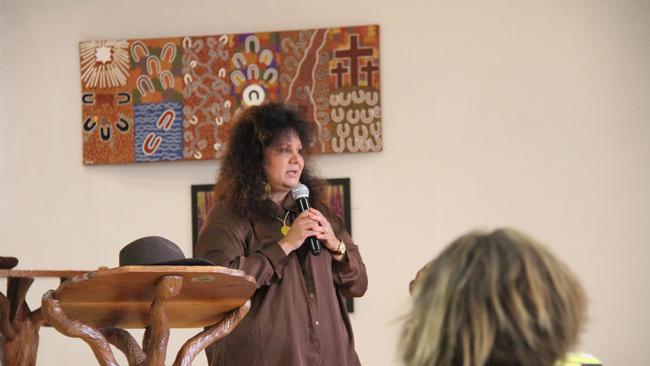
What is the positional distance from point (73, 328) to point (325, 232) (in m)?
0.85

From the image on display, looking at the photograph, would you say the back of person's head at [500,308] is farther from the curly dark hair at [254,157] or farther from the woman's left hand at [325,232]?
the curly dark hair at [254,157]

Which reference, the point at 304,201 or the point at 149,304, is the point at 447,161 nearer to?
the point at 304,201

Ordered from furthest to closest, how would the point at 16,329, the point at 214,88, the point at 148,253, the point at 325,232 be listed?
the point at 214,88, the point at 16,329, the point at 325,232, the point at 148,253

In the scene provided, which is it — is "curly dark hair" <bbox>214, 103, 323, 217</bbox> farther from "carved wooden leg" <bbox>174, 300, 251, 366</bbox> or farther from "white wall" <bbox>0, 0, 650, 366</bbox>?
"white wall" <bbox>0, 0, 650, 366</bbox>

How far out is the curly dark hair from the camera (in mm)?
3127

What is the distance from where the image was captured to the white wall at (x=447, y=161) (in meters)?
4.66

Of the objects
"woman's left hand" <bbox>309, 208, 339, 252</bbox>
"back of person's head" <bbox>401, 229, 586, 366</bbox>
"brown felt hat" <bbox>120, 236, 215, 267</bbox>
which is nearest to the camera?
"back of person's head" <bbox>401, 229, 586, 366</bbox>

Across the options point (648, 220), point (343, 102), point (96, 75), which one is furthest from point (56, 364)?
point (648, 220)

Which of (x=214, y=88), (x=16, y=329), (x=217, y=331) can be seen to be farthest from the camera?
(x=214, y=88)

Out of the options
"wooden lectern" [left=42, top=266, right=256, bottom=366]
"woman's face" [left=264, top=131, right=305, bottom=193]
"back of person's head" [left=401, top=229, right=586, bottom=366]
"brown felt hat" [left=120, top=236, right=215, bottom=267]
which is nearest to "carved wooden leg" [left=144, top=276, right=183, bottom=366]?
"wooden lectern" [left=42, top=266, right=256, bottom=366]

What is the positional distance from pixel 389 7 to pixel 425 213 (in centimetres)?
108

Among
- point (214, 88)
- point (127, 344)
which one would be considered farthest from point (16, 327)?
point (214, 88)

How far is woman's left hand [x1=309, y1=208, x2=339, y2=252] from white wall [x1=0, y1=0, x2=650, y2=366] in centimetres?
159

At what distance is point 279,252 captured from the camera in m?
2.92
